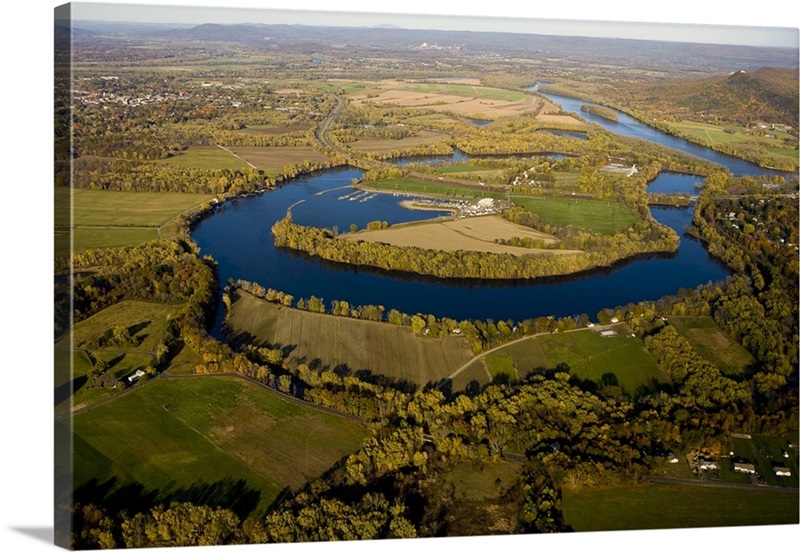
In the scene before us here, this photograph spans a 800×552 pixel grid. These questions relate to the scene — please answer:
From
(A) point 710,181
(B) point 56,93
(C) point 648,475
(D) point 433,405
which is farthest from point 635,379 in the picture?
(A) point 710,181

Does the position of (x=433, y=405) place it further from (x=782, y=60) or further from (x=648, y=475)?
(x=782, y=60)

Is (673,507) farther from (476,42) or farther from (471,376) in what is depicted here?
(476,42)

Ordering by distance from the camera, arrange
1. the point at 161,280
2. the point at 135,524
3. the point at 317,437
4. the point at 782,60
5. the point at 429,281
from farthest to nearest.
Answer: the point at 429,281, the point at 161,280, the point at 317,437, the point at 782,60, the point at 135,524

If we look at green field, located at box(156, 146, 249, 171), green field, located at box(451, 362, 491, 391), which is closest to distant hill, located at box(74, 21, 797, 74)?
green field, located at box(451, 362, 491, 391)

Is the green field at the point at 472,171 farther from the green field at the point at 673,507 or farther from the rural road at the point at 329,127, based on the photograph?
the green field at the point at 673,507

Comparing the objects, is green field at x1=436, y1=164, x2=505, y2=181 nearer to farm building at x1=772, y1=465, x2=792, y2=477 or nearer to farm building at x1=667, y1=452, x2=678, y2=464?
farm building at x1=667, y1=452, x2=678, y2=464

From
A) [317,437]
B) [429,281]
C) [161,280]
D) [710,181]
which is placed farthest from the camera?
[710,181]

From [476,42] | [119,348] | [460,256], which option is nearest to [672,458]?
[460,256]
